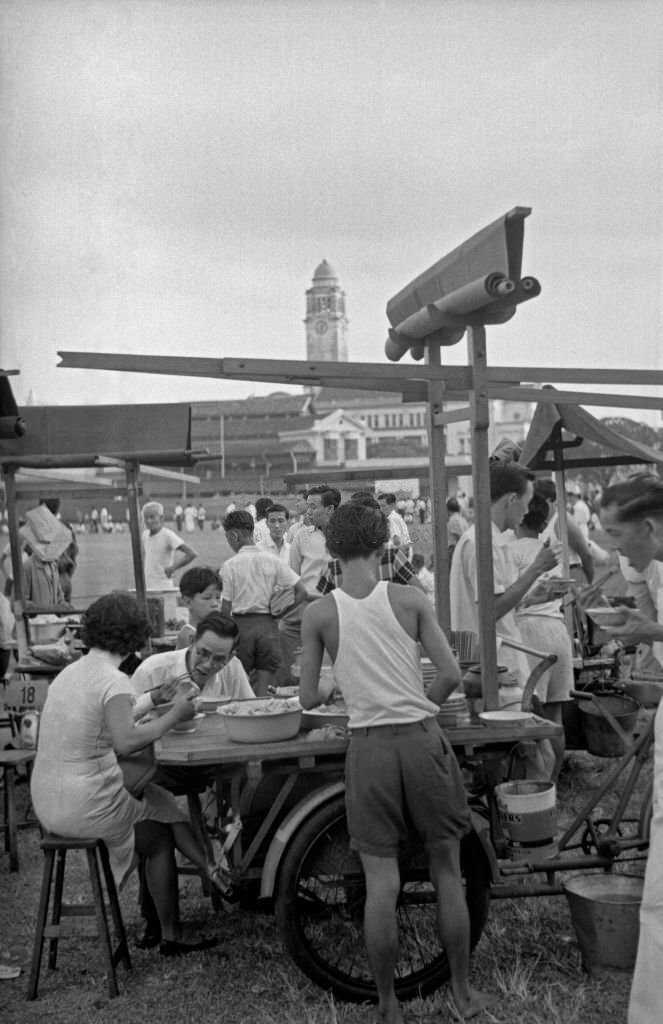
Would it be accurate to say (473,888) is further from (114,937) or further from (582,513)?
(582,513)

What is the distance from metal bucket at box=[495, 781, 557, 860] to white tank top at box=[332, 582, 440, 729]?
28.1 inches

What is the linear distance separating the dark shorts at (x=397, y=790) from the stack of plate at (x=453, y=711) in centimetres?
47

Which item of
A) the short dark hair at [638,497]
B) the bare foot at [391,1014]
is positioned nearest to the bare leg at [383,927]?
the bare foot at [391,1014]

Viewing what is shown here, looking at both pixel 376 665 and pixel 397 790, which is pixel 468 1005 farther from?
pixel 376 665

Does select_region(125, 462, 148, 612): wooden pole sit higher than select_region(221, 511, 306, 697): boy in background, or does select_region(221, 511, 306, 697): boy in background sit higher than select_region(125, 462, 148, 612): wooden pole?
select_region(125, 462, 148, 612): wooden pole

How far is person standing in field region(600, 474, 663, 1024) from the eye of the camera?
9.66ft

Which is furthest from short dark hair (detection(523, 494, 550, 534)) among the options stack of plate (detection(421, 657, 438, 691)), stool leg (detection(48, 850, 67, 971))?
stool leg (detection(48, 850, 67, 971))

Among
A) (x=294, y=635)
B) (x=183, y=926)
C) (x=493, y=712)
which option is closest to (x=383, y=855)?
(x=493, y=712)

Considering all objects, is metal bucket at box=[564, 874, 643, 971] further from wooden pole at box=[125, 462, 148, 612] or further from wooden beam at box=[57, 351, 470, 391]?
wooden pole at box=[125, 462, 148, 612]

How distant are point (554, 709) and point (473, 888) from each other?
2.43 metres

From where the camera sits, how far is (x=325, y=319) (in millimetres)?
147375

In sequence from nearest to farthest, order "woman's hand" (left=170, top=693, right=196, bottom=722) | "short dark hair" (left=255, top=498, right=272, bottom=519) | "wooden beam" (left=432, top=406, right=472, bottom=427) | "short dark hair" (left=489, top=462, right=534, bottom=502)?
1. "woman's hand" (left=170, top=693, right=196, bottom=722)
2. "wooden beam" (left=432, top=406, right=472, bottom=427)
3. "short dark hair" (left=489, top=462, right=534, bottom=502)
4. "short dark hair" (left=255, top=498, right=272, bottom=519)

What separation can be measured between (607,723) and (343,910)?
2.68 metres

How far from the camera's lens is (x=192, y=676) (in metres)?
4.52
